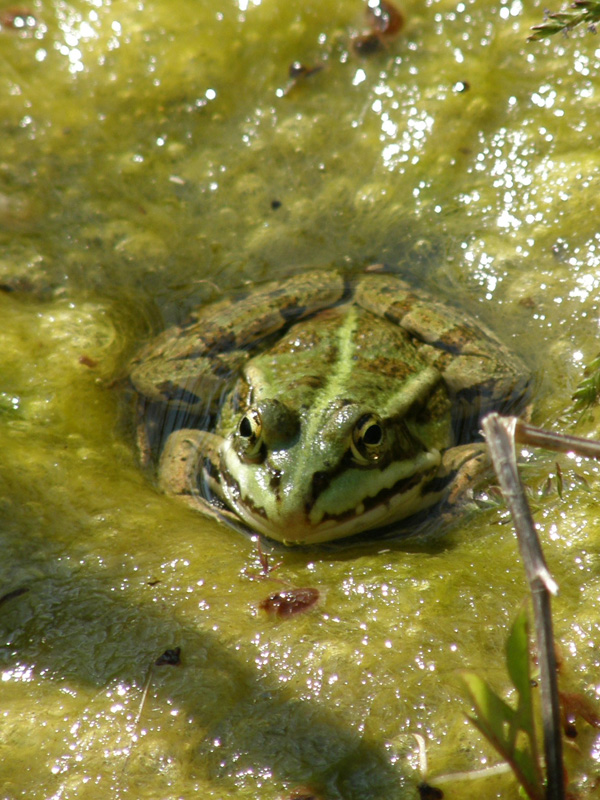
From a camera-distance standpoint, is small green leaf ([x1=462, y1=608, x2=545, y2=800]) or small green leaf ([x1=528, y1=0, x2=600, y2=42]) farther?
small green leaf ([x1=528, y1=0, x2=600, y2=42])

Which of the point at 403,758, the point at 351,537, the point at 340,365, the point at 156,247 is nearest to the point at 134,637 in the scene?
the point at 403,758

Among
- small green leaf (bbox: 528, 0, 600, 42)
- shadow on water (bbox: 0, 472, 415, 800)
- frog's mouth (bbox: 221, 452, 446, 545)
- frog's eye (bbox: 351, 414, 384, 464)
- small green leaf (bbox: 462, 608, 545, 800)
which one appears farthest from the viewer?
frog's eye (bbox: 351, 414, 384, 464)

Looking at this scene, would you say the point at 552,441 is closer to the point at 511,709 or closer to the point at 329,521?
the point at 511,709

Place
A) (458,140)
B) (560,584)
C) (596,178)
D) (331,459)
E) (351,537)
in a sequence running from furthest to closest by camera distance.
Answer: (458,140), (596,178), (351,537), (331,459), (560,584)

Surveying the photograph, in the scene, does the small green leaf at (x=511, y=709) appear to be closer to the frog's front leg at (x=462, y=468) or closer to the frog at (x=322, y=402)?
the frog at (x=322, y=402)

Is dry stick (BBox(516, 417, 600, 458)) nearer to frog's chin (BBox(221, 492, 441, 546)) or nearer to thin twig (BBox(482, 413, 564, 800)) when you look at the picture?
thin twig (BBox(482, 413, 564, 800))

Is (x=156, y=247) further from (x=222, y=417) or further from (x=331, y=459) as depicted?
(x=331, y=459)

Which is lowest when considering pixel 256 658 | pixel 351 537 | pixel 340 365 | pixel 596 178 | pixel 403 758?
pixel 403 758

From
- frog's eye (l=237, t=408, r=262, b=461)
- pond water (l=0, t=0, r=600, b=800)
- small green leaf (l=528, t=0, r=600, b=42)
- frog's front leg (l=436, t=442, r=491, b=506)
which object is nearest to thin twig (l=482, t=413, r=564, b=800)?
pond water (l=0, t=0, r=600, b=800)
